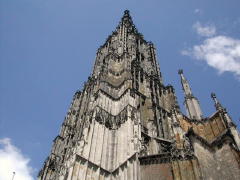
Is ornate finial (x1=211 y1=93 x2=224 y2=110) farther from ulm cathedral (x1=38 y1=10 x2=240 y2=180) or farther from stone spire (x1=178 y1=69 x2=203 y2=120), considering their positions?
stone spire (x1=178 y1=69 x2=203 y2=120)

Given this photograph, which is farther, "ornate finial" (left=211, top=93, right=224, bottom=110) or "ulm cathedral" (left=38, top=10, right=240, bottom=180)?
"ornate finial" (left=211, top=93, right=224, bottom=110)

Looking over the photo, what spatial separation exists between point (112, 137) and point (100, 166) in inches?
113

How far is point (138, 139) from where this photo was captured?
1602cm

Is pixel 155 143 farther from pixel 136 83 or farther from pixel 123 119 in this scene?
pixel 136 83

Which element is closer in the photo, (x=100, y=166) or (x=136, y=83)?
(x=100, y=166)

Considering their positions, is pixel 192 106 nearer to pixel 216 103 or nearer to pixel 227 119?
pixel 216 103

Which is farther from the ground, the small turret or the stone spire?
the stone spire

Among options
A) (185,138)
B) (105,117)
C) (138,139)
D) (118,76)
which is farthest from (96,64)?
(185,138)

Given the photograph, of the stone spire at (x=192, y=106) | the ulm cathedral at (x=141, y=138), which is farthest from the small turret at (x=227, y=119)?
the stone spire at (x=192, y=106)

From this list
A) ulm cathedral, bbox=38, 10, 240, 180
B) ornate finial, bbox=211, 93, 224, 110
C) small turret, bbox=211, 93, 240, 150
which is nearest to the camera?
ulm cathedral, bbox=38, 10, 240, 180

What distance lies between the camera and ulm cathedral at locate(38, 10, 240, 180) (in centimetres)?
1280

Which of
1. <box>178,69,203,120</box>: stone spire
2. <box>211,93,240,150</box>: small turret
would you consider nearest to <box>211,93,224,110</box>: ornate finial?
<box>211,93,240,150</box>: small turret

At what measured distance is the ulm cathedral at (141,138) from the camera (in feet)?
42.0

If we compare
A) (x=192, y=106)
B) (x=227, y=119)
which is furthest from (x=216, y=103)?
(x=192, y=106)
